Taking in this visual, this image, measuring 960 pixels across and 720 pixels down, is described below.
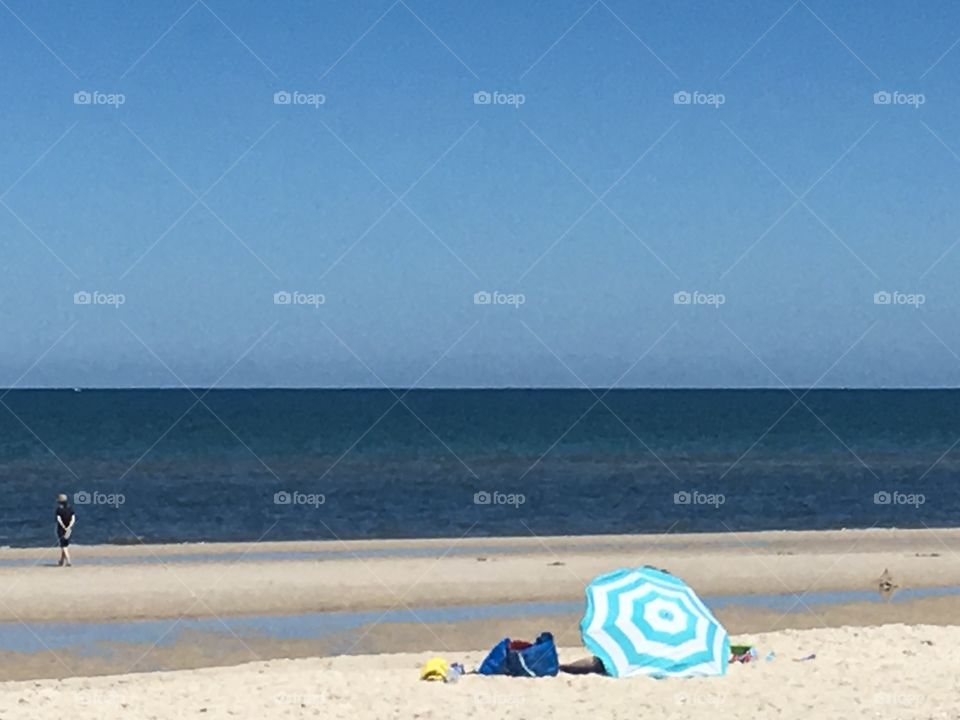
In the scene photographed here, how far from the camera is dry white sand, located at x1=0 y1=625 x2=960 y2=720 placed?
1296 cm

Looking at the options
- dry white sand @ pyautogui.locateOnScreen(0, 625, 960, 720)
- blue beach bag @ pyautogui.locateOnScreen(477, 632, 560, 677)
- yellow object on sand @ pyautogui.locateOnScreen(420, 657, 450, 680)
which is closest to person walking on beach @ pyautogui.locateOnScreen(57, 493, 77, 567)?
dry white sand @ pyautogui.locateOnScreen(0, 625, 960, 720)

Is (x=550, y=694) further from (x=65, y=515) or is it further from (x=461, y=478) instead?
(x=461, y=478)

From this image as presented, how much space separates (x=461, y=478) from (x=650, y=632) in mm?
50058

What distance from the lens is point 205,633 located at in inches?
835

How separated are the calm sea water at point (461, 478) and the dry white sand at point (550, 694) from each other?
24314mm

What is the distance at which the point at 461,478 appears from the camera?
6462 cm

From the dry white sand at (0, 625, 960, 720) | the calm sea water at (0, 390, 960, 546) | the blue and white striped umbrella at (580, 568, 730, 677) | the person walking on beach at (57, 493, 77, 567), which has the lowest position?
the dry white sand at (0, 625, 960, 720)

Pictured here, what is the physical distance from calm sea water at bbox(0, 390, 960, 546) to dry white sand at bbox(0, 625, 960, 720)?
24.3 metres

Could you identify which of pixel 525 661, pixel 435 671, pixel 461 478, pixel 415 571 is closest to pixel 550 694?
pixel 525 661

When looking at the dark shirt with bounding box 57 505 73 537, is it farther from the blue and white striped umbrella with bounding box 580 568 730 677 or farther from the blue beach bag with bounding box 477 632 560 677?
the blue and white striped umbrella with bounding box 580 568 730 677

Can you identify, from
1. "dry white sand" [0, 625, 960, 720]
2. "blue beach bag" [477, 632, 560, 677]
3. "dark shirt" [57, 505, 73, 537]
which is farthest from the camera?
"dark shirt" [57, 505, 73, 537]

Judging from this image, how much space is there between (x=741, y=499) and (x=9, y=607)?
35385mm

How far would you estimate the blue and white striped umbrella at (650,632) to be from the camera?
14.5 meters

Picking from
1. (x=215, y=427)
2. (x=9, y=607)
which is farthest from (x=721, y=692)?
(x=215, y=427)
